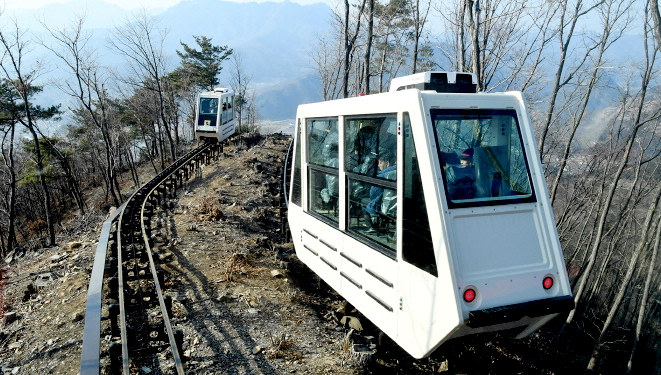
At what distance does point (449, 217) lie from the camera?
3551 mm

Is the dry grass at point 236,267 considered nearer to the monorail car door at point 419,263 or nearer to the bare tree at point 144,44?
the monorail car door at point 419,263

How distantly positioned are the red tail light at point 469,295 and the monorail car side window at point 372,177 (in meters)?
0.92

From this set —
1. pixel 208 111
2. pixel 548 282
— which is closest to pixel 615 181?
pixel 548 282

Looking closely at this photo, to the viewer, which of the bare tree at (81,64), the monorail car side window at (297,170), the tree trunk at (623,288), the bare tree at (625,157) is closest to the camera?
the monorail car side window at (297,170)

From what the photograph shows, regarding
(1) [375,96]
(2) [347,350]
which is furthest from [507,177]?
(2) [347,350]

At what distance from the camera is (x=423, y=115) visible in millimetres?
3744

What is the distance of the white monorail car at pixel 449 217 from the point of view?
353 centimetres

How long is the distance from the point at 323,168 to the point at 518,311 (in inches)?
124

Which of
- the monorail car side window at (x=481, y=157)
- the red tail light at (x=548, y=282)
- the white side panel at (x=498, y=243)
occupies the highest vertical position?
the monorail car side window at (x=481, y=157)

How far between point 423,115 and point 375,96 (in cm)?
91

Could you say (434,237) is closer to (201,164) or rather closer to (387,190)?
(387,190)

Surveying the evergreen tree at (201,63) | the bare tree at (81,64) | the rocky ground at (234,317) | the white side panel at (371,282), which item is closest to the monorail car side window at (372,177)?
A: the white side panel at (371,282)

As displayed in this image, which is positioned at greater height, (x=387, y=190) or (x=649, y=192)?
(x=387, y=190)

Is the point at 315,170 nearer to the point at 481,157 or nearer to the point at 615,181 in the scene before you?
the point at 481,157
